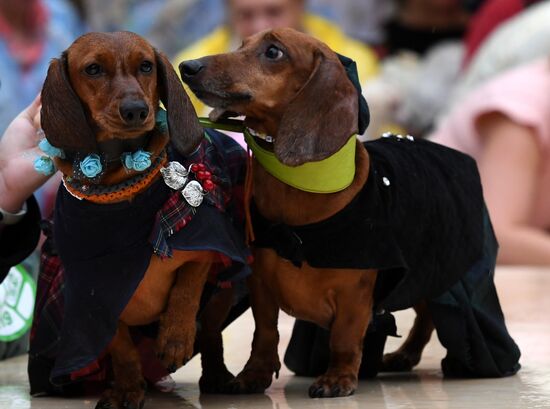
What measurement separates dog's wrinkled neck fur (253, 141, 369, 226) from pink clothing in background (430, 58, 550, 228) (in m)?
2.89

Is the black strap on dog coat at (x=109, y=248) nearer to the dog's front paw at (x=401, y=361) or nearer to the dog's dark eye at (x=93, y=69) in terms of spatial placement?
the dog's dark eye at (x=93, y=69)

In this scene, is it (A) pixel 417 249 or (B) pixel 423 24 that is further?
(B) pixel 423 24

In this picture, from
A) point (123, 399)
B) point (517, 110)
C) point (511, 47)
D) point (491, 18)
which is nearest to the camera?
point (123, 399)

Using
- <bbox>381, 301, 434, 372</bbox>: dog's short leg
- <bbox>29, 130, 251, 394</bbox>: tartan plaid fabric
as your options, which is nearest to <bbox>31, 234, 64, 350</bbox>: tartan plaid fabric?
<bbox>29, 130, 251, 394</bbox>: tartan plaid fabric

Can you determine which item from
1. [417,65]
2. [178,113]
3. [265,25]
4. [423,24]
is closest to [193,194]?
[178,113]

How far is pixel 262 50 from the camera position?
2.88m

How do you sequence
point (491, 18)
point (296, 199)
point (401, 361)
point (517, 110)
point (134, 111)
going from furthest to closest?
1. point (491, 18)
2. point (517, 110)
3. point (401, 361)
4. point (296, 199)
5. point (134, 111)

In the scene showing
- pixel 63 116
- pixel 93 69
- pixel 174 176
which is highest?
pixel 93 69

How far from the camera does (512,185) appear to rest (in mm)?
5703

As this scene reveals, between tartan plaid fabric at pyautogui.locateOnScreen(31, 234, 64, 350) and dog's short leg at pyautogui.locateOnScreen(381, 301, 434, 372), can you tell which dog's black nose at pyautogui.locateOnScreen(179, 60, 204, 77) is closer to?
tartan plaid fabric at pyautogui.locateOnScreen(31, 234, 64, 350)

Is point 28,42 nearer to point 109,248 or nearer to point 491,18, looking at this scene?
point 491,18

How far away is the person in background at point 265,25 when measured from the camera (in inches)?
241

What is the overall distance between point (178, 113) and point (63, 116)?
0.24m

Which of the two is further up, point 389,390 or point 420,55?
point 420,55
